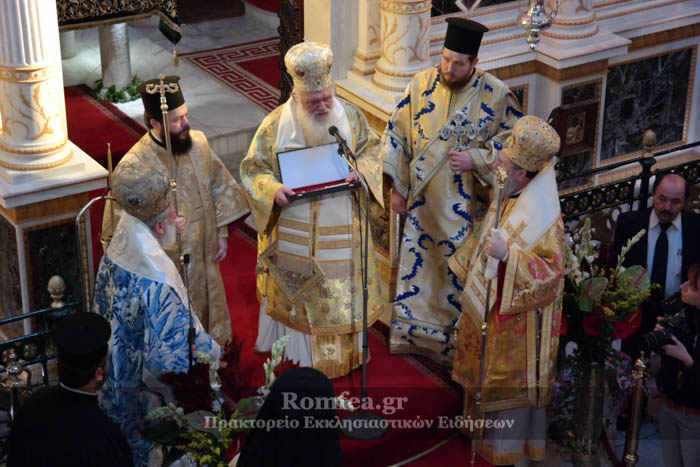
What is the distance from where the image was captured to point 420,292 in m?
6.46

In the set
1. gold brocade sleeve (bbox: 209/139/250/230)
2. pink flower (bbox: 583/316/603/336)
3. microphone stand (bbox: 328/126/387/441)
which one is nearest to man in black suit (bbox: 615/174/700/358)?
pink flower (bbox: 583/316/603/336)

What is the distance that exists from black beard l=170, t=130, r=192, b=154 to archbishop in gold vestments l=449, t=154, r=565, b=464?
60.5 inches

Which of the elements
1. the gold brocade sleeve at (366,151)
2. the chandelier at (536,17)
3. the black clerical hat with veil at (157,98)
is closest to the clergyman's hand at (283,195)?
the gold brocade sleeve at (366,151)

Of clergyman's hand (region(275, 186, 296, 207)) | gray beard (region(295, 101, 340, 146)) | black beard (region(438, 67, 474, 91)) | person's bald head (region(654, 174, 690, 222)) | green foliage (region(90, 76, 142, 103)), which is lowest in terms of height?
green foliage (region(90, 76, 142, 103))

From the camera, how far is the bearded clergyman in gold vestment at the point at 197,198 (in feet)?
18.0

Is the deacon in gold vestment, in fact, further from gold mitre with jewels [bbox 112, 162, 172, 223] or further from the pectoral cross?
gold mitre with jewels [bbox 112, 162, 172, 223]

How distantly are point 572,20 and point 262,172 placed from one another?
11.8 ft

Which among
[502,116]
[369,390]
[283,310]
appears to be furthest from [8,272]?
[502,116]

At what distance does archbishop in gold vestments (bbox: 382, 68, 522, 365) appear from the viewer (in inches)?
238

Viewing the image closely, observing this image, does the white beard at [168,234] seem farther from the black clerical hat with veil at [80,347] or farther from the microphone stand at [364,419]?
the microphone stand at [364,419]

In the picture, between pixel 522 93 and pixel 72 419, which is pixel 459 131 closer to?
pixel 522 93

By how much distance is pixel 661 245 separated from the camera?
6.07 m

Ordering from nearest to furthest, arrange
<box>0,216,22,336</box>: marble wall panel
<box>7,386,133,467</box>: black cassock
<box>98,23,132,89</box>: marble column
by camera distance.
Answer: <box>7,386,133,467</box>: black cassock < <box>0,216,22,336</box>: marble wall panel < <box>98,23,132,89</box>: marble column

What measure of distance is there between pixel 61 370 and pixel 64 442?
0.27m
